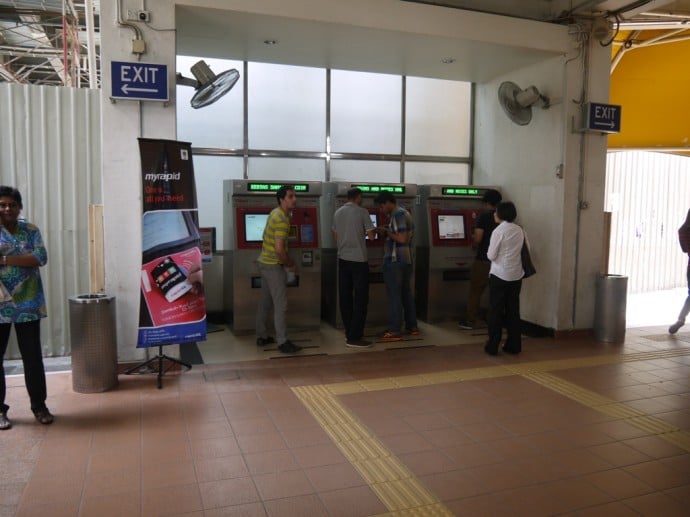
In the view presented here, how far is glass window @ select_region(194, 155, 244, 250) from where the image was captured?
701 cm

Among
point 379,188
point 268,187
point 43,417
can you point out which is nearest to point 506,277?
point 379,188

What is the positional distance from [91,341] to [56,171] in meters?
1.70

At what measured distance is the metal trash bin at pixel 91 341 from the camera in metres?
4.41

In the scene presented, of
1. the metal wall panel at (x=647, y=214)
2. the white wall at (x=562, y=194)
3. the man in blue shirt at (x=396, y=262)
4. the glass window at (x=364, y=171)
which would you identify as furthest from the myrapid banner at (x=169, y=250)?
the metal wall panel at (x=647, y=214)

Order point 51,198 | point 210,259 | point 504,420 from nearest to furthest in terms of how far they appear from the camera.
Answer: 1. point 504,420
2. point 51,198
3. point 210,259

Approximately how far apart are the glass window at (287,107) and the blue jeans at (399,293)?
2109 mm

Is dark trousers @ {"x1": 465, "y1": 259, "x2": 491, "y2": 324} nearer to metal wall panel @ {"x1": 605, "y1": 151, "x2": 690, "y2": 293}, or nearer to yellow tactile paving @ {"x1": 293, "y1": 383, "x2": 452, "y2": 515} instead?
yellow tactile paving @ {"x1": 293, "y1": 383, "x2": 452, "y2": 515}

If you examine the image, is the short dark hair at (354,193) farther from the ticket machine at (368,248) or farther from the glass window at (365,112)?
the glass window at (365,112)

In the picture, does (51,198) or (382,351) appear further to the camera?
(382,351)

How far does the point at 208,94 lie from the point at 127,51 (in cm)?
82

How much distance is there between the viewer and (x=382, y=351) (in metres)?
5.98

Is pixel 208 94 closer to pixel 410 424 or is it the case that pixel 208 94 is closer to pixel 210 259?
pixel 210 259

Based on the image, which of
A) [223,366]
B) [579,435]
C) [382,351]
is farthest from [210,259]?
[579,435]

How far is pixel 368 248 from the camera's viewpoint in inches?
271
